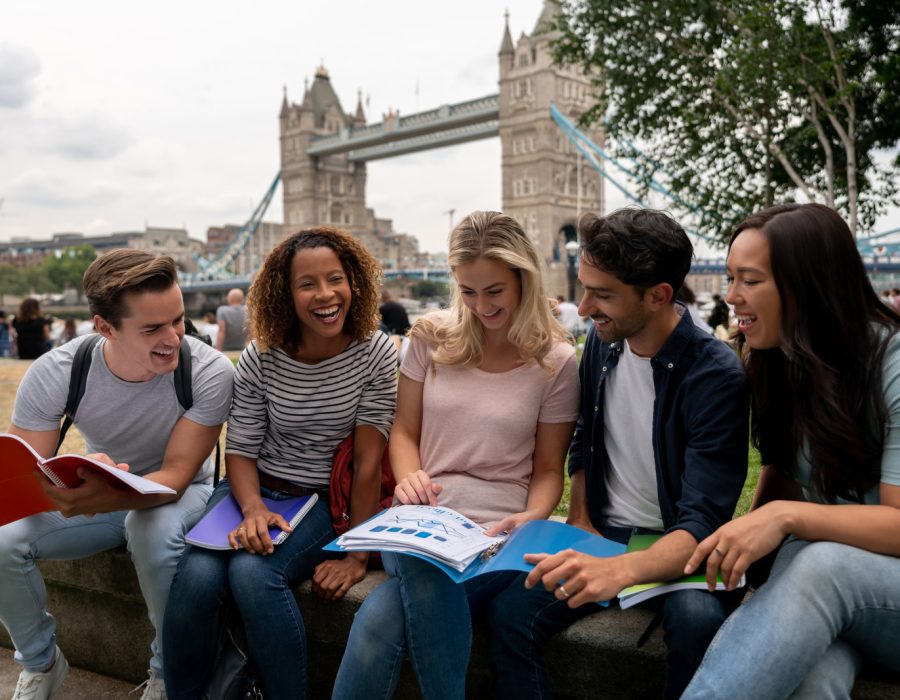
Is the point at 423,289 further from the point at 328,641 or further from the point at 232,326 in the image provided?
the point at 328,641

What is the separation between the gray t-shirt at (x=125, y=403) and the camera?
193 centimetres

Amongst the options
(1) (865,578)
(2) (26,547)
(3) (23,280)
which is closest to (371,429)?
(2) (26,547)

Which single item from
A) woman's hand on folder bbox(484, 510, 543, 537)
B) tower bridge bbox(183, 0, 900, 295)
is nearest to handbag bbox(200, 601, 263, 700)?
woman's hand on folder bbox(484, 510, 543, 537)

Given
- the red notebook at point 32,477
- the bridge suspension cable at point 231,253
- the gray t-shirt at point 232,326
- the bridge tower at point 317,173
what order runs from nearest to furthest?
the red notebook at point 32,477 → the gray t-shirt at point 232,326 → the bridge suspension cable at point 231,253 → the bridge tower at point 317,173

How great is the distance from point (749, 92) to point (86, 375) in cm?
868

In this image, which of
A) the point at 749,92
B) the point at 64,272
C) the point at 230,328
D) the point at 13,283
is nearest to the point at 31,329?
the point at 230,328

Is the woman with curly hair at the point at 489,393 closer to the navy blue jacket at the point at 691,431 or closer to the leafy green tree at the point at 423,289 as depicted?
the navy blue jacket at the point at 691,431

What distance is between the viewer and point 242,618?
1.69 meters

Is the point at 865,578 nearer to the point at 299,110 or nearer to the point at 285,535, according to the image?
the point at 285,535

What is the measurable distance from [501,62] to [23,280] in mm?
46649

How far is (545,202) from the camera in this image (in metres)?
46.7

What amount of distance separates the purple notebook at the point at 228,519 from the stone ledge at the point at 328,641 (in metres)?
0.15

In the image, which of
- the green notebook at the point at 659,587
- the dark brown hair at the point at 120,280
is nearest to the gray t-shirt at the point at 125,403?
the dark brown hair at the point at 120,280

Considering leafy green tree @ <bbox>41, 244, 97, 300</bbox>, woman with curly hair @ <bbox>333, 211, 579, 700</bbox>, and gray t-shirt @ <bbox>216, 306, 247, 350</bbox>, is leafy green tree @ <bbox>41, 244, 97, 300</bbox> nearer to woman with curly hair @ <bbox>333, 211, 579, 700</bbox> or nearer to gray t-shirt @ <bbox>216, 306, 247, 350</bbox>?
gray t-shirt @ <bbox>216, 306, 247, 350</bbox>
